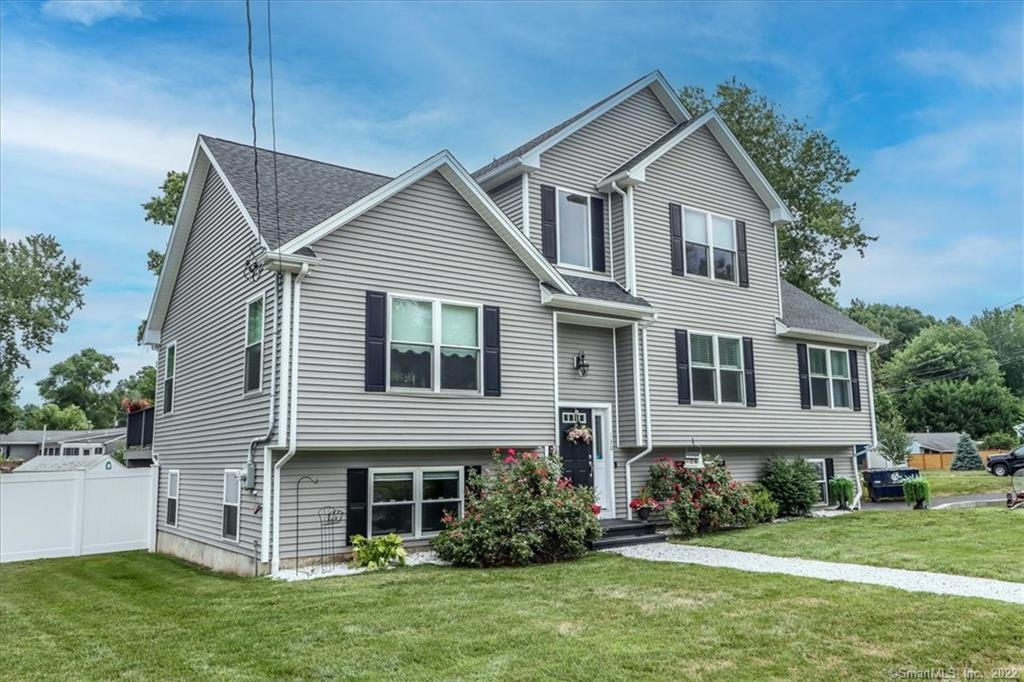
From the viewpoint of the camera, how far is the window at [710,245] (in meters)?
15.6

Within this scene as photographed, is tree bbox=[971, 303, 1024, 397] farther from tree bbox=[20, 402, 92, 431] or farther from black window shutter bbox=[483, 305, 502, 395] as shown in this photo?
tree bbox=[20, 402, 92, 431]

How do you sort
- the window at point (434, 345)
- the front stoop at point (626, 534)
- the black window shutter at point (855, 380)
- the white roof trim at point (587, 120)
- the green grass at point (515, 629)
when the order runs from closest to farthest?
the green grass at point (515, 629) < the window at point (434, 345) < the front stoop at point (626, 534) < the white roof trim at point (587, 120) < the black window shutter at point (855, 380)

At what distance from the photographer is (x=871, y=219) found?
26859mm

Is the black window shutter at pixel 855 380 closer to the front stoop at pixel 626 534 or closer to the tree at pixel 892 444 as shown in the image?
the front stoop at pixel 626 534

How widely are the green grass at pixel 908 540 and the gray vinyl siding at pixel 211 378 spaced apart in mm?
7497

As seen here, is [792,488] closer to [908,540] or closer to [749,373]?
[749,373]

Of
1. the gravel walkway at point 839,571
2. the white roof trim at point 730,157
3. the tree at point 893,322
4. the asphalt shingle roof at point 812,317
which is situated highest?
the tree at point 893,322

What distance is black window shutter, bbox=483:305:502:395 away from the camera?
464 inches

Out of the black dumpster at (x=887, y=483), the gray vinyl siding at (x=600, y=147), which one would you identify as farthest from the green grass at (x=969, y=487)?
the gray vinyl siding at (x=600, y=147)

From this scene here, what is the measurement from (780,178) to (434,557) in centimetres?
2125

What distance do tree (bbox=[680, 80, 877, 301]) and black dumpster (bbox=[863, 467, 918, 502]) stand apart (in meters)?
8.96

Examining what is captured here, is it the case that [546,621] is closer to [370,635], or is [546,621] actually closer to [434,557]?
[370,635]

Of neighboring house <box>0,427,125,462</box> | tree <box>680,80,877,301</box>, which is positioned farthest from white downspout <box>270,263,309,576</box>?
neighboring house <box>0,427,125,462</box>

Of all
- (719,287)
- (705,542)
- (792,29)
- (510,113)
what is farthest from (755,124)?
(705,542)
